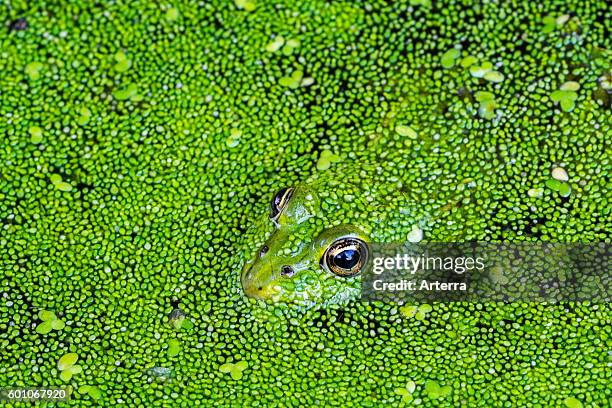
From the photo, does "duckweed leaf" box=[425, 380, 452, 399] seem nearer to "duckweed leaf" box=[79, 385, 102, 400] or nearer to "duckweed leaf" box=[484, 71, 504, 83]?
"duckweed leaf" box=[79, 385, 102, 400]

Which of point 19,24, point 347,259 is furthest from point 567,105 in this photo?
point 19,24

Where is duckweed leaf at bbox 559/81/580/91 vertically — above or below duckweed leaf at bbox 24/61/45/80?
above

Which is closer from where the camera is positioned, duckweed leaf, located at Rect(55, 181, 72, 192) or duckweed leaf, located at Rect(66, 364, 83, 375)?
duckweed leaf, located at Rect(66, 364, 83, 375)

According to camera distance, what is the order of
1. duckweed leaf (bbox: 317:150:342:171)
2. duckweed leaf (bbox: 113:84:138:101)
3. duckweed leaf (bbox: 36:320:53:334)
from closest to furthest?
duckweed leaf (bbox: 36:320:53:334), duckweed leaf (bbox: 317:150:342:171), duckweed leaf (bbox: 113:84:138:101)

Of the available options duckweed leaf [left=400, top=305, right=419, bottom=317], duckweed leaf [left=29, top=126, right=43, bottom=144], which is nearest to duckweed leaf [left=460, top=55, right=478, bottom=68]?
duckweed leaf [left=400, top=305, right=419, bottom=317]

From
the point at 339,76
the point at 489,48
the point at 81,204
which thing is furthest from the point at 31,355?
the point at 489,48

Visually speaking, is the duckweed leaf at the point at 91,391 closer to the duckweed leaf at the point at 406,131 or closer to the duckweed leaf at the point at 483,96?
the duckweed leaf at the point at 406,131
